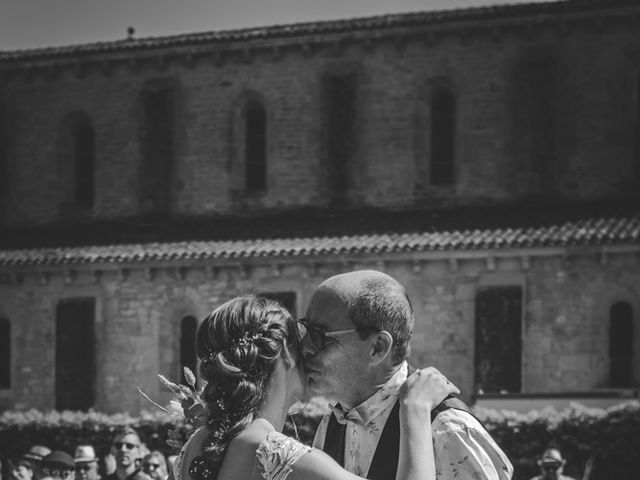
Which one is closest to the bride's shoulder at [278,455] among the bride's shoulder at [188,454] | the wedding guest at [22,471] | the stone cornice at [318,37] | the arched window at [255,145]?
the bride's shoulder at [188,454]

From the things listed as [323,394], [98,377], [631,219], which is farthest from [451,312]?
[323,394]

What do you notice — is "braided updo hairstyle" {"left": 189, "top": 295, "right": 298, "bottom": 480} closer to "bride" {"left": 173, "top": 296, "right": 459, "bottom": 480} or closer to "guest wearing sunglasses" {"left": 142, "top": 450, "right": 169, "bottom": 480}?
"bride" {"left": 173, "top": 296, "right": 459, "bottom": 480}

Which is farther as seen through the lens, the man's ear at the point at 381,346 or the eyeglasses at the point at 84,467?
the eyeglasses at the point at 84,467

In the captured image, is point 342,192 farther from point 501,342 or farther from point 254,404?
point 254,404

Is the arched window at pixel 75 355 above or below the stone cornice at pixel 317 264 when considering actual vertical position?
below

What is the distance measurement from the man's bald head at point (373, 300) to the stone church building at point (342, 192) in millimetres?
20967

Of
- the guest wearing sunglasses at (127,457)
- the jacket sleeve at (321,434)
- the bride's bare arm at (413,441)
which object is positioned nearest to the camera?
the bride's bare arm at (413,441)

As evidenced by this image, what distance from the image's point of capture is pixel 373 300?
13.9ft

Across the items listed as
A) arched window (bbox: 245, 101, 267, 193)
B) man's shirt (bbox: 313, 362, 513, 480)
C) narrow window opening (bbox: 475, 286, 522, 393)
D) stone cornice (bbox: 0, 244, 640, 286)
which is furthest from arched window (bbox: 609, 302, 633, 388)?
man's shirt (bbox: 313, 362, 513, 480)

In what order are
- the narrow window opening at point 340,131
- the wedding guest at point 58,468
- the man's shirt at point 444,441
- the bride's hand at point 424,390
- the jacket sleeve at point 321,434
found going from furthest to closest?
the narrow window opening at point 340,131, the wedding guest at point 58,468, the jacket sleeve at point 321,434, the bride's hand at point 424,390, the man's shirt at point 444,441

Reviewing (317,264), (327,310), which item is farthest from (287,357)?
(317,264)

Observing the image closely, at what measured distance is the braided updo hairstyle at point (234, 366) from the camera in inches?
161

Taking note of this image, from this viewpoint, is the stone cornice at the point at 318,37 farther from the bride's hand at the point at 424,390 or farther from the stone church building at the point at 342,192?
the bride's hand at the point at 424,390

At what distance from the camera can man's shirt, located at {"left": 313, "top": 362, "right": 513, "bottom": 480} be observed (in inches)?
162
